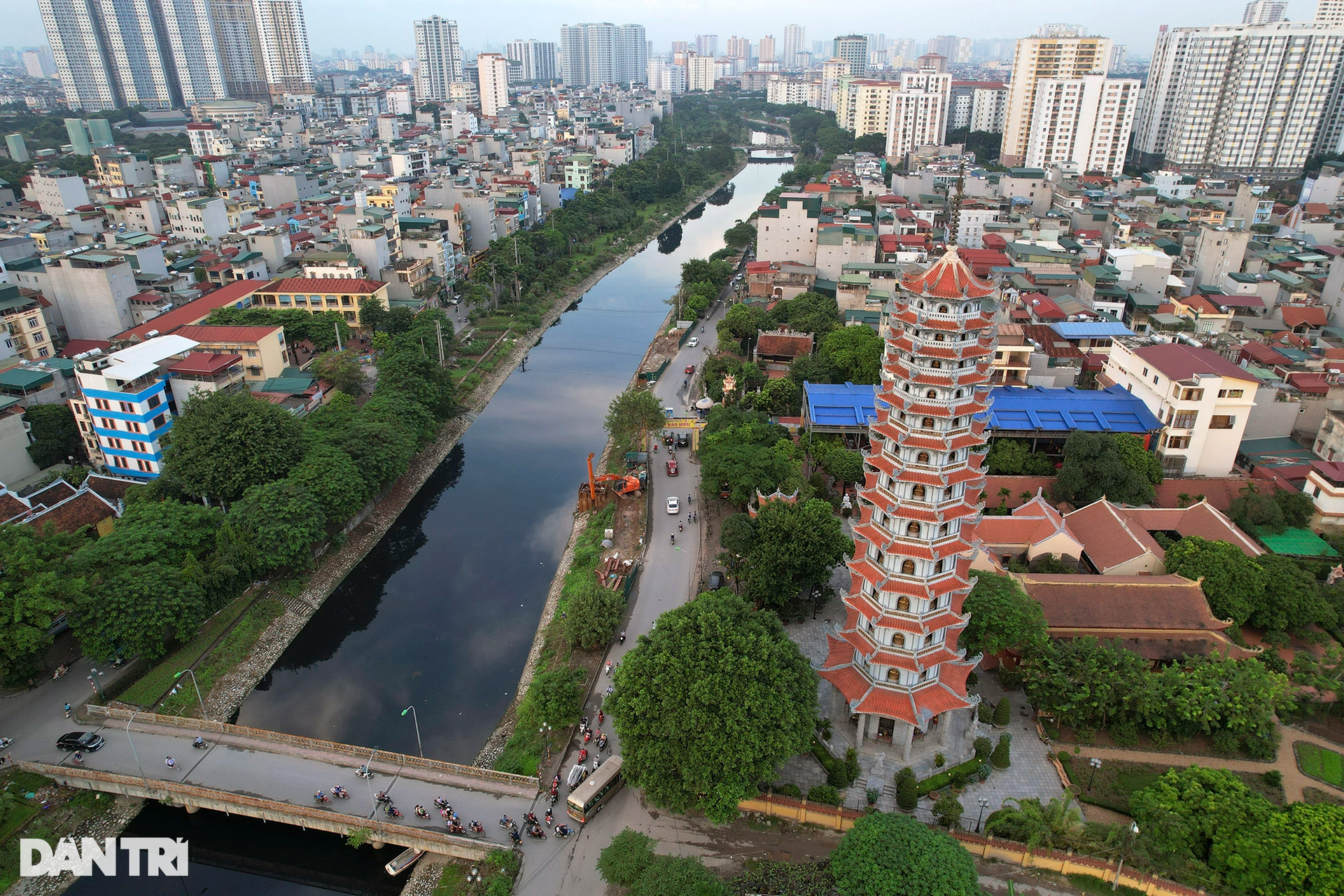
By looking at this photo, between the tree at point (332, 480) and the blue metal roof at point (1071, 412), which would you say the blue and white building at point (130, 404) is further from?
the blue metal roof at point (1071, 412)

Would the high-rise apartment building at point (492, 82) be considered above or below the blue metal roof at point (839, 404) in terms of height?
above

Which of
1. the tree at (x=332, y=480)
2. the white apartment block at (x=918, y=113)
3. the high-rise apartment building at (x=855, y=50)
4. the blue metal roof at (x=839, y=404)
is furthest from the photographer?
the high-rise apartment building at (x=855, y=50)

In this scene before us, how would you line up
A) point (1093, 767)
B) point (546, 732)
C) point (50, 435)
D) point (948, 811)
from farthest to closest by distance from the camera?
1. point (50, 435)
2. point (546, 732)
3. point (1093, 767)
4. point (948, 811)

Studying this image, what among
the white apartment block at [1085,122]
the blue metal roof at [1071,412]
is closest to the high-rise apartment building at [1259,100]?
the white apartment block at [1085,122]

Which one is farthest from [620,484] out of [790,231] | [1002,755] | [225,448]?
Answer: [790,231]

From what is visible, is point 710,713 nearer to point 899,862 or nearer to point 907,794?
point 899,862

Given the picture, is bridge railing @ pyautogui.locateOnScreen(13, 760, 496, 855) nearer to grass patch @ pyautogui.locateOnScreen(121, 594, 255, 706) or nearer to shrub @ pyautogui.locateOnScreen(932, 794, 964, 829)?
grass patch @ pyautogui.locateOnScreen(121, 594, 255, 706)

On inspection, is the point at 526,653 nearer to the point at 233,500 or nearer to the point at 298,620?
the point at 298,620
